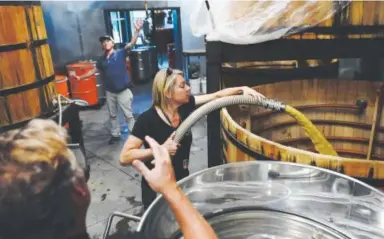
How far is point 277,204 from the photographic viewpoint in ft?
5.71

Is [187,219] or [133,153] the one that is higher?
[187,219]

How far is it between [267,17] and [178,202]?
217 centimetres

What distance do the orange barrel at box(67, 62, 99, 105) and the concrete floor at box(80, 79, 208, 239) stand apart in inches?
29.2

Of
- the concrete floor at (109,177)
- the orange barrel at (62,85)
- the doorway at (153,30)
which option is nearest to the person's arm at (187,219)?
the concrete floor at (109,177)

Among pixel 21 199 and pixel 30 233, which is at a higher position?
pixel 21 199

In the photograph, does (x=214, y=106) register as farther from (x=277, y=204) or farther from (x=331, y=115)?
(x=331, y=115)

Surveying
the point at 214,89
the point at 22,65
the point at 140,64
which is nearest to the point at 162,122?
the point at 214,89

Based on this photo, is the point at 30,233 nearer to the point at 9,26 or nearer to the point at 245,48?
the point at 245,48

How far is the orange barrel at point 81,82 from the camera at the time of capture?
827 centimetres

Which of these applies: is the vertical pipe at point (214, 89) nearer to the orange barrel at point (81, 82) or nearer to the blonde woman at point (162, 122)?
the blonde woman at point (162, 122)

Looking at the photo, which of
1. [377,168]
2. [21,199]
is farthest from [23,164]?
[377,168]

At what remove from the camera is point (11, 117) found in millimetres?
3717

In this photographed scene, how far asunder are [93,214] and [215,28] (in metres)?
2.82

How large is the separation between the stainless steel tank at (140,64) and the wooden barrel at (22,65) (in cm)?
718
